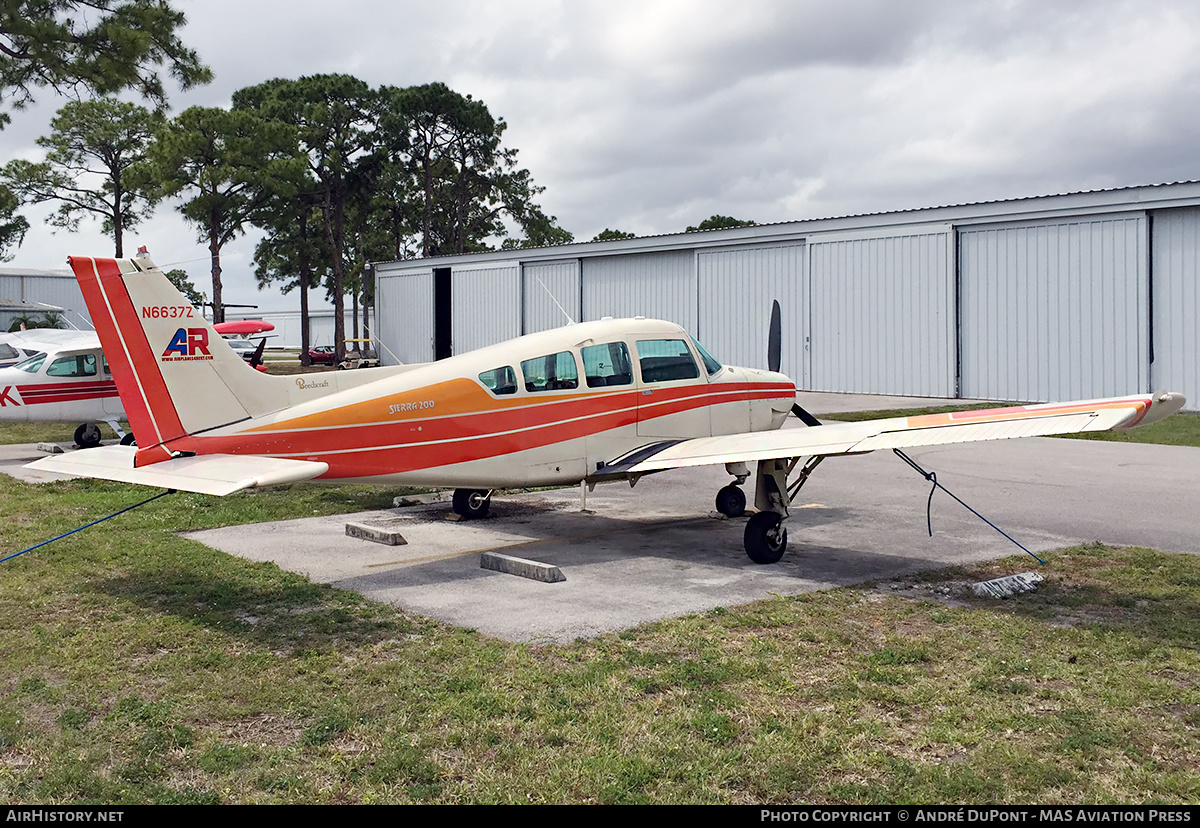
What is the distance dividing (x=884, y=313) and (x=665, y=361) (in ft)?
63.7

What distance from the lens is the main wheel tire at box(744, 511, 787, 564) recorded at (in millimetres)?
9320

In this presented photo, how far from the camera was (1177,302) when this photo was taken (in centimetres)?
2347

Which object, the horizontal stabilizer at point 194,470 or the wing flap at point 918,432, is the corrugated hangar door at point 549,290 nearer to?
the wing flap at point 918,432

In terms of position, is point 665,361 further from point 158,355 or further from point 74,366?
point 74,366

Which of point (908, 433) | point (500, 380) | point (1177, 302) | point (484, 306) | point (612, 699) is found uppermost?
point (484, 306)

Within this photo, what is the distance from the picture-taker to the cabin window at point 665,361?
10.6m

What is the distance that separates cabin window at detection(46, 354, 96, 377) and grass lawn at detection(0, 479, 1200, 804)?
11883mm

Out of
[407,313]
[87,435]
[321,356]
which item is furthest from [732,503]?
[321,356]

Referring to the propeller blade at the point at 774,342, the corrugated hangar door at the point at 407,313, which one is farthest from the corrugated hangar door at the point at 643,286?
the propeller blade at the point at 774,342

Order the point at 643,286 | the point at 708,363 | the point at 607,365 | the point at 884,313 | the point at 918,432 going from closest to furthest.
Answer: the point at 918,432 → the point at 607,365 → the point at 708,363 → the point at 884,313 → the point at 643,286

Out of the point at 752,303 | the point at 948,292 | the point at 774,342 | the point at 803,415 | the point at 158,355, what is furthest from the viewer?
the point at 752,303

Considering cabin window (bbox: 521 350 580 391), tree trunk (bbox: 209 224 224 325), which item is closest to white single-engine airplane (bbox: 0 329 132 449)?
cabin window (bbox: 521 350 580 391)

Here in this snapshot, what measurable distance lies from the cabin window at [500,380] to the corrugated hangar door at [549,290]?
26.6m

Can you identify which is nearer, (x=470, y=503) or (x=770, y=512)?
(x=770, y=512)
